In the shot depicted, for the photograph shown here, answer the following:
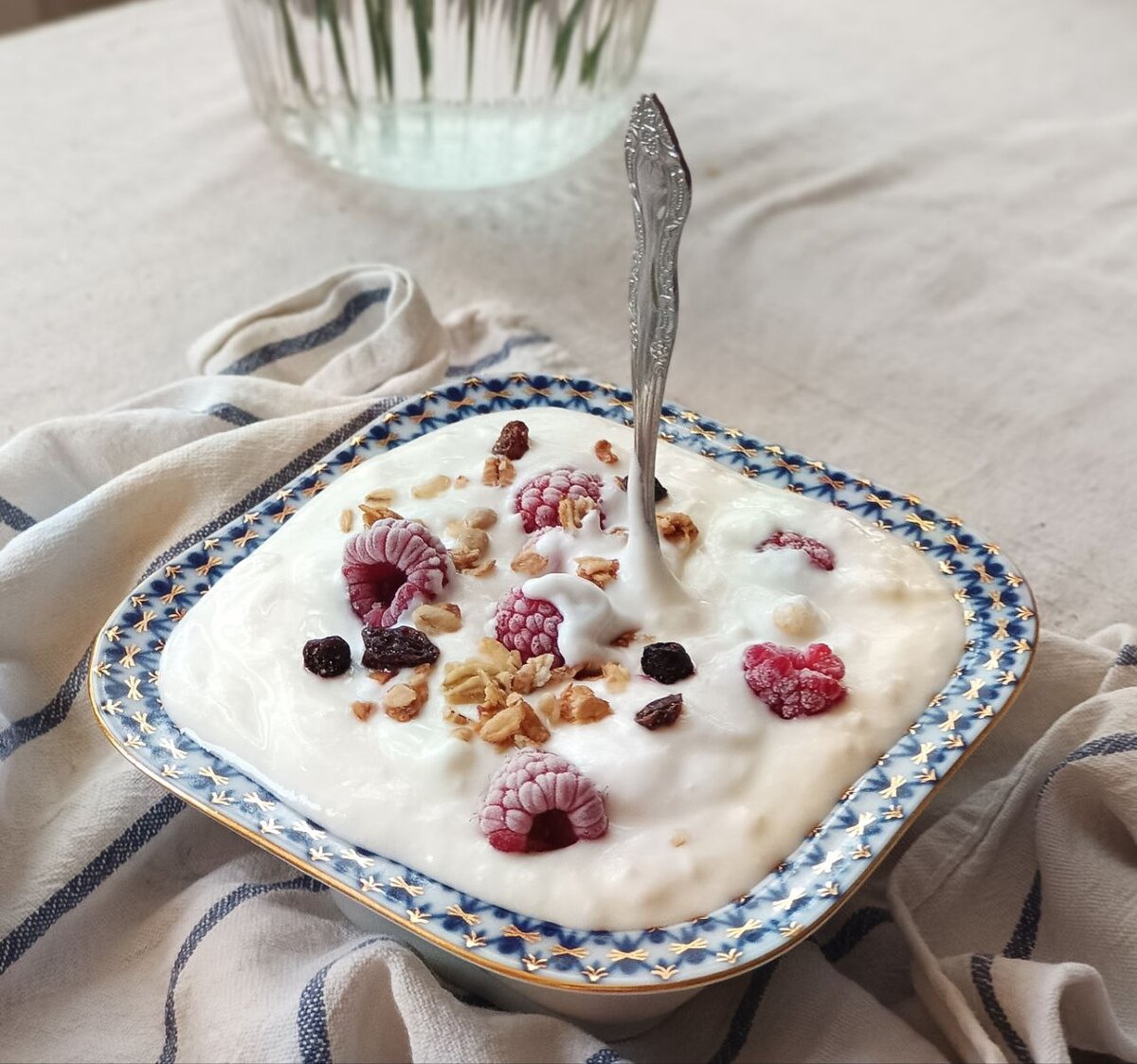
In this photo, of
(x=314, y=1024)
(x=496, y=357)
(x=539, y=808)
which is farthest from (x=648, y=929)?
(x=496, y=357)

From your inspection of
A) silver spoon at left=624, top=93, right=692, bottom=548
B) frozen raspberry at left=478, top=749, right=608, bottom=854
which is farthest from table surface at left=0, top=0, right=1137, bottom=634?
frozen raspberry at left=478, top=749, right=608, bottom=854

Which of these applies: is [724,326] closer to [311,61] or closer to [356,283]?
[356,283]

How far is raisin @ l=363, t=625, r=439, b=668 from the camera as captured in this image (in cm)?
78

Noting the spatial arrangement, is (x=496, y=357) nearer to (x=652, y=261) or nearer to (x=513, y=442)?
(x=513, y=442)

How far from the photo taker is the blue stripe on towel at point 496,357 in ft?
4.21

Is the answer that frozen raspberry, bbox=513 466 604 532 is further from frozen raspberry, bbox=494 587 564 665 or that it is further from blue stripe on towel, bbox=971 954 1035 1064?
blue stripe on towel, bbox=971 954 1035 1064

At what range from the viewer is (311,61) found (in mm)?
1462

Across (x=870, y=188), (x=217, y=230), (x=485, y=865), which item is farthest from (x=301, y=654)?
(x=870, y=188)

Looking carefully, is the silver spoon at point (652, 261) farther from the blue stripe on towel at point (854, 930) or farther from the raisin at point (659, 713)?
the blue stripe on towel at point (854, 930)

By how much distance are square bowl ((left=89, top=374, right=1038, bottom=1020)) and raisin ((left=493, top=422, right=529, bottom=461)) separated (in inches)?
3.9

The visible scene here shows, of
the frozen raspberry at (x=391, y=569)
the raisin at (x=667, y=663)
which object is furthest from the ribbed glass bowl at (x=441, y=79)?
the raisin at (x=667, y=663)

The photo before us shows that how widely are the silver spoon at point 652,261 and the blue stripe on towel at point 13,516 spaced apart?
486 millimetres

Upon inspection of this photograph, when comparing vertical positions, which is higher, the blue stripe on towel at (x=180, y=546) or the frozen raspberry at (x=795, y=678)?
the frozen raspberry at (x=795, y=678)

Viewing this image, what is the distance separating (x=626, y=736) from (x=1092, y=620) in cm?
49
